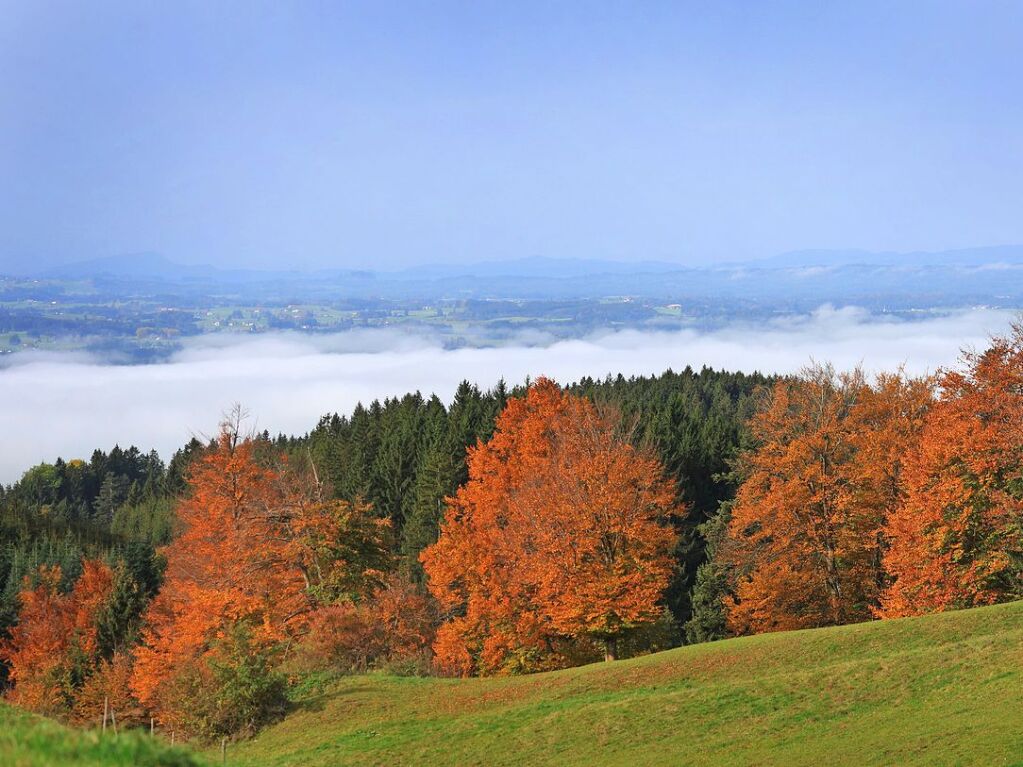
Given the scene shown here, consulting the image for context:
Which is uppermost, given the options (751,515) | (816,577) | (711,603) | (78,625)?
(751,515)

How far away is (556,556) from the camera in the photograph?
49.8 m

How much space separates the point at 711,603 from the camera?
6238 centimetres

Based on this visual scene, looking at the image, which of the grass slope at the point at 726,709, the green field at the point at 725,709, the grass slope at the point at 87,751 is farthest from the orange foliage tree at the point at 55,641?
the grass slope at the point at 87,751

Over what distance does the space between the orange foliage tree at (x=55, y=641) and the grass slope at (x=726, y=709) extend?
31.7m

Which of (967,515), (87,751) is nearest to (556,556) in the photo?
(967,515)

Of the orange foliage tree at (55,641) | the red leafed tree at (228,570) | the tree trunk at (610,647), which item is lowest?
the orange foliage tree at (55,641)

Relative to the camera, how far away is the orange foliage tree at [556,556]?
1890 inches

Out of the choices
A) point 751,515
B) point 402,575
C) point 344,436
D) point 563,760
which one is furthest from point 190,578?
point 344,436

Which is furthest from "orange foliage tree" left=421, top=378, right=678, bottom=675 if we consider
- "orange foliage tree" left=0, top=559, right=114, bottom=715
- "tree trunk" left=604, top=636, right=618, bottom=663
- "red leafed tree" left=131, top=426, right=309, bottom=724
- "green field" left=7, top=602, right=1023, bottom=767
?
"orange foliage tree" left=0, top=559, right=114, bottom=715

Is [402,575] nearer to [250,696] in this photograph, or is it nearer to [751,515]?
[751,515]

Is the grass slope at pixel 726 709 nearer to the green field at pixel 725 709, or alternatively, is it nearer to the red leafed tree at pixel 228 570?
the green field at pixel 725 709

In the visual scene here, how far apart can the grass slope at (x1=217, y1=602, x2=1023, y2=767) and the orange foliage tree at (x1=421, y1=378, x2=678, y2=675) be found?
7.24 m

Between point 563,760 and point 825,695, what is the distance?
770 centimetres

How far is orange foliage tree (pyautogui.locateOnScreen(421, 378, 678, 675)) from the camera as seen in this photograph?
48.0 metres
